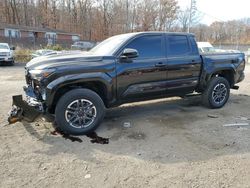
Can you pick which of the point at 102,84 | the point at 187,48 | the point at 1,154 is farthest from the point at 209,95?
the point at 1,154

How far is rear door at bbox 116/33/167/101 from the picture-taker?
17.5 feet

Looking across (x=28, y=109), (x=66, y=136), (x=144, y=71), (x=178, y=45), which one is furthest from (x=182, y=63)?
(x=28, y=109)

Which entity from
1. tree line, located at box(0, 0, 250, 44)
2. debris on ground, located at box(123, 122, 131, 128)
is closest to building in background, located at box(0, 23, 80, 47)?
tree line, located at box(0, 0, 250, 44)

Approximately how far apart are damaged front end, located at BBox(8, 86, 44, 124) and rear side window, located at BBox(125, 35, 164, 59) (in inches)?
79.9

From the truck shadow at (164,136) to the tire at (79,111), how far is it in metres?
0.20

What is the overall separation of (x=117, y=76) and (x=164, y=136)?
1426 mm

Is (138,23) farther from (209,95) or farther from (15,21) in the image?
(209,95)

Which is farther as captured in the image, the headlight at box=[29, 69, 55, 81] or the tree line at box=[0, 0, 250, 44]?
the tree line at box=[0, 0, 250, 44]

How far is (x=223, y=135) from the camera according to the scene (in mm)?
5059

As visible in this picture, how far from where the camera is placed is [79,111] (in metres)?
4.93

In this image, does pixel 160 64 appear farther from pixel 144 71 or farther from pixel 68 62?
pixel 68 62

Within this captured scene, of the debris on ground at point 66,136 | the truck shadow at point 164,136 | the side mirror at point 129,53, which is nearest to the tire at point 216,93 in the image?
the truck shadow at point 164,136

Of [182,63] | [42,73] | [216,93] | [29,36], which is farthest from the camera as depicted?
[29,36]

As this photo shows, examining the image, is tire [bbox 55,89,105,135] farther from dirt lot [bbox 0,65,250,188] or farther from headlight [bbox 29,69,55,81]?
headlight [bbox 29,69,55,81]
